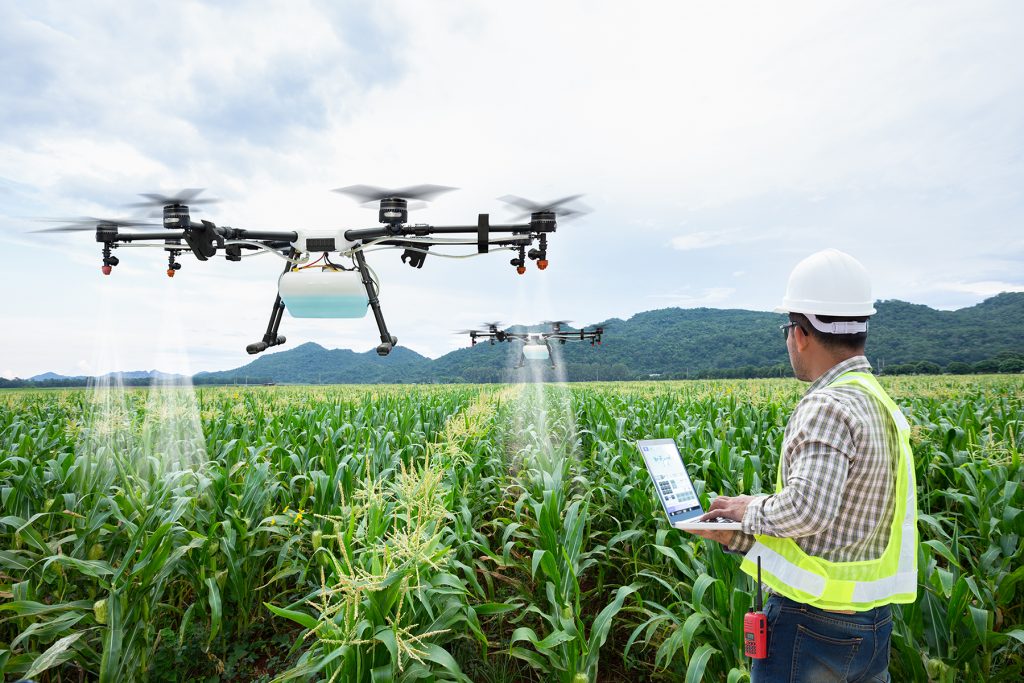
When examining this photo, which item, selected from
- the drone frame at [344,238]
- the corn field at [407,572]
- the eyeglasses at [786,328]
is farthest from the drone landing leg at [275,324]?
the eyeglasses at [786,328]

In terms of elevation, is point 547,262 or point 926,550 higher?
point 547,262

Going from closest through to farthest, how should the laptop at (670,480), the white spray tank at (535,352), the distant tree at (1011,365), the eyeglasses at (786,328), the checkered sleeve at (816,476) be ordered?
the checkered sleeve at (816,476)
the eyeglasses at (786,328)
the laptop at (670,480)
the white spray tank at (535,352)
the distant tree at (1011,365)

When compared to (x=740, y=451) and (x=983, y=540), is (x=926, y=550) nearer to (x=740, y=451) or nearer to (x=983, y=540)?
(x=983, y=540)

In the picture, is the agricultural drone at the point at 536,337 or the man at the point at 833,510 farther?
the agricultural drone at the point at 536,337

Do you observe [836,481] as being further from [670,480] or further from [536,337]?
[536,337]

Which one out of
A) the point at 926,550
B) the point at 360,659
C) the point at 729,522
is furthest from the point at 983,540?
the point at 360,659

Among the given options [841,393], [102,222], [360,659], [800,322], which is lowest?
[360,659]

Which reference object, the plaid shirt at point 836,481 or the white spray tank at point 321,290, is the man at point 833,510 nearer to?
the plaid shirt at point 836,481

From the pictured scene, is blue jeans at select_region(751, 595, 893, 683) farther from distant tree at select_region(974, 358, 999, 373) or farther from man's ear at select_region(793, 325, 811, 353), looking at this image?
distant tree at select_region(974, 358, 999, 373)

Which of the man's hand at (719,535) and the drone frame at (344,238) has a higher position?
the drone frame at (344,238)
